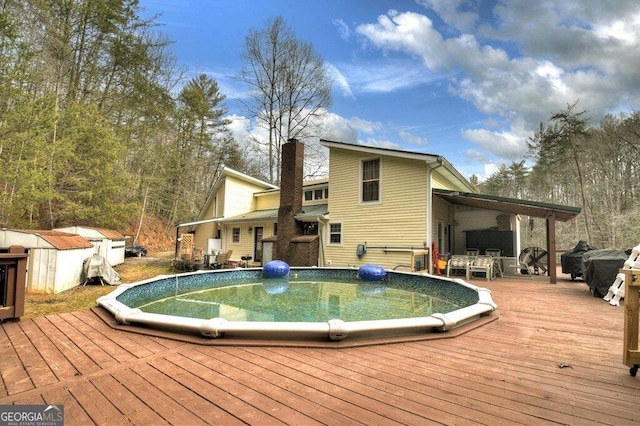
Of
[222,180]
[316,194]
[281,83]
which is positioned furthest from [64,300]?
[281,83]

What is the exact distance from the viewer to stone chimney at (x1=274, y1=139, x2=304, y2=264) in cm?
1357

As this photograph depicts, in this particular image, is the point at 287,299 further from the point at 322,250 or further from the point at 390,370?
the point at 322,250

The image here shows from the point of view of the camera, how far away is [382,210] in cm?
1202

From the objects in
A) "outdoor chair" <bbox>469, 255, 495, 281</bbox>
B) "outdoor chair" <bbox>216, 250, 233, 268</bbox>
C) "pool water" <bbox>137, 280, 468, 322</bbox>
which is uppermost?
"outdoor chair" <bbox>469, 255, 495, 281</bbox>

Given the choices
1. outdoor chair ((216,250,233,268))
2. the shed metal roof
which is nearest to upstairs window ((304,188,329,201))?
outdoor chair ((216,250,233,268))

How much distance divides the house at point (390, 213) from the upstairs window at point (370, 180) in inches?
1.6

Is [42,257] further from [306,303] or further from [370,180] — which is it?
[370,180]

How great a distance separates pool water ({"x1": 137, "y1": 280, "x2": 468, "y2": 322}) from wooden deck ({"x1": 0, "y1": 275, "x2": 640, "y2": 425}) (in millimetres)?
2163

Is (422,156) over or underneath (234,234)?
over

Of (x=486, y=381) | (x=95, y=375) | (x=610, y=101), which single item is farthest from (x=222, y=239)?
(x=610, y=101)

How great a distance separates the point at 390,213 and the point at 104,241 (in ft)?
38.8

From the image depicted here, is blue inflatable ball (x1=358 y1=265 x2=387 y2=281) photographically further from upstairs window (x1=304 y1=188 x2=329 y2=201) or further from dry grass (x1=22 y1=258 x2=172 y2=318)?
dry grass (x1=22 y1=258 x2=172 y2=318)

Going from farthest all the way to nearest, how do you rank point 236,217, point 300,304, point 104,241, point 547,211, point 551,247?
point 236,217
point 104,241
point 547,211
point 551,247
point 300,304

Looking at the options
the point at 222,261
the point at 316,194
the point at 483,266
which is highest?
the point at 316,194
